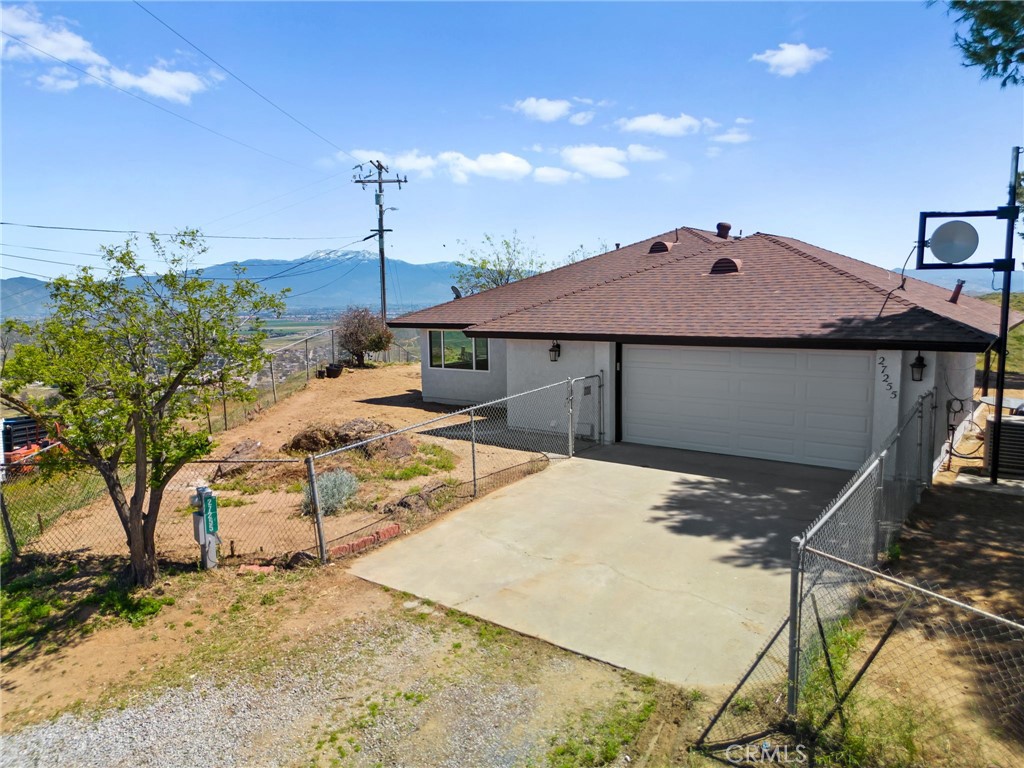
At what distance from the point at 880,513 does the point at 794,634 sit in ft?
10.7

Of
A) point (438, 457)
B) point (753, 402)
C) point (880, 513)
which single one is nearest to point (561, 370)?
point (438, 457)

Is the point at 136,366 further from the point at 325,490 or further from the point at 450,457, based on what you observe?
the point at 450,457

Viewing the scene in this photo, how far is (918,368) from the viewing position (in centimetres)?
1034

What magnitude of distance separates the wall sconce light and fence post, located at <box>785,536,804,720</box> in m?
7.60

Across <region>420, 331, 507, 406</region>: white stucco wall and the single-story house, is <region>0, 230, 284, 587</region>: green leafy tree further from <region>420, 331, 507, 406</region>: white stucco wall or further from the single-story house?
<region>420, 331, 507, 406</region>: white stucco wall

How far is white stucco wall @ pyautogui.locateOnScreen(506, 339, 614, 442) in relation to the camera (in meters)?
13.7

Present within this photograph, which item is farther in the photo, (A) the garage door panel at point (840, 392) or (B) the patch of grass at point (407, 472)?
(B) the patch of grass at point (407, 472)

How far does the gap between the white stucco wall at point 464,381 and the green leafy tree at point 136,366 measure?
10.8 m

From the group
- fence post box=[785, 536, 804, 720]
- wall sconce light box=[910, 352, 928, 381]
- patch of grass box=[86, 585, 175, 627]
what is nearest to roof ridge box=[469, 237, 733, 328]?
wall sconce light box=[910, 352, 928, 381]

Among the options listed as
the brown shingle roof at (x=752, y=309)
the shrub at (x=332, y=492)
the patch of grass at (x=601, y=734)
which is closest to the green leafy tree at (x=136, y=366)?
the shrub at (x=332, y=492)

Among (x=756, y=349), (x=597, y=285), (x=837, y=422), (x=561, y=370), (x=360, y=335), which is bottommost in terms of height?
(x=837, y=422)

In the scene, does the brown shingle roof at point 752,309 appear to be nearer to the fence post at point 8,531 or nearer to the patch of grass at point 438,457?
the patch of grass at point 438,457

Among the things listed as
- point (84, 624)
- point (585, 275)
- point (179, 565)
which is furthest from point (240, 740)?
point (585, 275)

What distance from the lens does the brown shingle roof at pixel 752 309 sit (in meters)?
10.6
